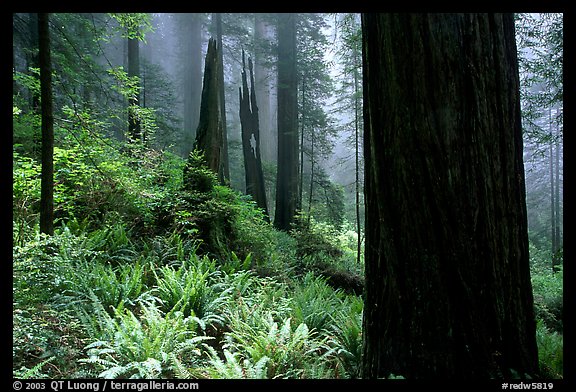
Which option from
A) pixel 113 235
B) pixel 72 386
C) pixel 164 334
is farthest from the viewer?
pixel 113 235

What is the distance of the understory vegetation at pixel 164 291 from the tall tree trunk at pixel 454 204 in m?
0.75

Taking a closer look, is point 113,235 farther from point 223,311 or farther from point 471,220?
point 471,220

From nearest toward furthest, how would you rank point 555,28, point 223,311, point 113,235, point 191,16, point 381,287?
1. point 381,287
2. point 223,311
3. point 113,235
4. point 555,28
5. point 191,16

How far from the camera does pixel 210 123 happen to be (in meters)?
7.82

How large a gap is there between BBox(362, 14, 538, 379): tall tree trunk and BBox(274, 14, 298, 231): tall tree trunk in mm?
10797

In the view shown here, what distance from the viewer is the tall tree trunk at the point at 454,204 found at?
1.91m

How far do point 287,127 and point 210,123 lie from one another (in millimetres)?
6425

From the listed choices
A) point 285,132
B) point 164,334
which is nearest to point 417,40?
point 164,334

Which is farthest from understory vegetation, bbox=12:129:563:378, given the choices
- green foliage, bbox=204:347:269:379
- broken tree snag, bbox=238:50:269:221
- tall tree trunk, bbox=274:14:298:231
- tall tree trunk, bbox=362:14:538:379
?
broken tree snag, bbox=238:50:269:221

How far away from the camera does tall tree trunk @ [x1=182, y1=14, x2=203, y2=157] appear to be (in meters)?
22.8

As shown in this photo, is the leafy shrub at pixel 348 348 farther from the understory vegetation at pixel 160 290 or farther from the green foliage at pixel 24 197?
the green foliage at pixel 24 197

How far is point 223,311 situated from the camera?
4.03m

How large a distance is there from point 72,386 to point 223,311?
1.87 meters

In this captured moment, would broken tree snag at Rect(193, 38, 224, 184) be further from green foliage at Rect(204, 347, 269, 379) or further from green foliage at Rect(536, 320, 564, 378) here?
green foliage at Rect(536, 320, 564, 378)
